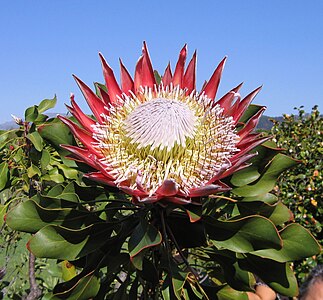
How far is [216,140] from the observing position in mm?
1436

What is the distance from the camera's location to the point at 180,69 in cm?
159

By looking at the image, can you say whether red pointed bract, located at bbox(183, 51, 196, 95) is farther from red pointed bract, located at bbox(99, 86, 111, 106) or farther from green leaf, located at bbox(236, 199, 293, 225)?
green leaf, located at bbox(236, 199, 293, 225)

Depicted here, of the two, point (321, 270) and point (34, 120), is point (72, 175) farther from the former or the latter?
point (321, 270)

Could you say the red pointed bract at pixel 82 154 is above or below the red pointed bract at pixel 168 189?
above

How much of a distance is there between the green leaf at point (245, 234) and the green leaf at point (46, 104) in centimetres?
111

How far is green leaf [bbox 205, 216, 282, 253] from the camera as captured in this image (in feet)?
3.87

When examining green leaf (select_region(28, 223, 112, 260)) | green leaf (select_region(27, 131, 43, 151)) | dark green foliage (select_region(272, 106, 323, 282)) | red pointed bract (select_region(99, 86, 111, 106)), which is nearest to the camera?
green leaf (select_region(28, 223, 112, 260))

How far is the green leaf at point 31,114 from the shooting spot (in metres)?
1.98

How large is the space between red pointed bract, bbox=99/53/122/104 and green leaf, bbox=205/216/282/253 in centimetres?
57

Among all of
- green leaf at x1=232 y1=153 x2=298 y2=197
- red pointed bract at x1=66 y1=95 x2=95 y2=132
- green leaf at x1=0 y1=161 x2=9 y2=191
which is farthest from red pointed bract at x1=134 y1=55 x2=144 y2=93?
green leaf at x1=0 y1=161 x2=9 y2=191

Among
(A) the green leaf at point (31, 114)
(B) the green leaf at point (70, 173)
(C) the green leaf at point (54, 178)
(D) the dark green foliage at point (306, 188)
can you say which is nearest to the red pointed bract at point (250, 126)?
(B) the green leaf at point (70, 173)

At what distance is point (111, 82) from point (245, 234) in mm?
718

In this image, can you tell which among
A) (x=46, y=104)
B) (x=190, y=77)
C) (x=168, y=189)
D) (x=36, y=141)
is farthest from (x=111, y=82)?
(x=46, y=104)

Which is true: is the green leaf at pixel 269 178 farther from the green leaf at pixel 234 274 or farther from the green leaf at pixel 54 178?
the green leaf at pixel 54 178
